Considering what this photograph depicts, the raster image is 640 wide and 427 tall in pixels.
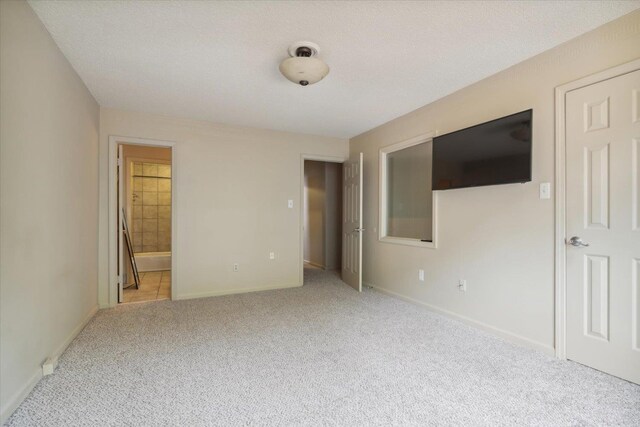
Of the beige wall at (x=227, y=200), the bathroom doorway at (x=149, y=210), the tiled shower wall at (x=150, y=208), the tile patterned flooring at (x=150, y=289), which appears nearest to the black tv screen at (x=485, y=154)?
the beige wall at (x=227, y=200)

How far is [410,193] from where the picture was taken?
4.00 meters

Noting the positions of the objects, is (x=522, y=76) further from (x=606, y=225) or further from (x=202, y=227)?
(x=202, y=227)

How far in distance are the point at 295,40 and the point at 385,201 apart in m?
2.60

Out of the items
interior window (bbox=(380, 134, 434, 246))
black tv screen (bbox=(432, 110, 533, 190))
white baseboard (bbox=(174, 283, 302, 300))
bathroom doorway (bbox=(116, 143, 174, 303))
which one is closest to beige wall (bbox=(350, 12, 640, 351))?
black tv screen (bbox=(432, 110, 533, 190))

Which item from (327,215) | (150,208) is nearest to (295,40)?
(327,215)

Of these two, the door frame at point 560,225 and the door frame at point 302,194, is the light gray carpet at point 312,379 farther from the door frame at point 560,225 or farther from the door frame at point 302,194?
the door frame at point 302,194

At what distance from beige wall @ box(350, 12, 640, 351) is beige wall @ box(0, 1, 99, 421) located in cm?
335

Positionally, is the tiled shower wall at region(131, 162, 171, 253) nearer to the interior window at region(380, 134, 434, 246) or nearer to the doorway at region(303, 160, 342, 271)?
the doorway at region(303, 160, 342, 271)

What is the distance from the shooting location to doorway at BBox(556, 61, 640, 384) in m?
1.96

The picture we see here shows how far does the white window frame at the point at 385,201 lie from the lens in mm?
3414

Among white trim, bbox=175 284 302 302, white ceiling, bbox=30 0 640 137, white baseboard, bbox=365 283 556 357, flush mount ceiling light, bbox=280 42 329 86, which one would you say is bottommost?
white trim, bbox=175 284 302 302

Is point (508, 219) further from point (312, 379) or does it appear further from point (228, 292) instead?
point (228, 292)

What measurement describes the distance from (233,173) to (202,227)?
836mm

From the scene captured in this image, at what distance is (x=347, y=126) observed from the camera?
432 cm
